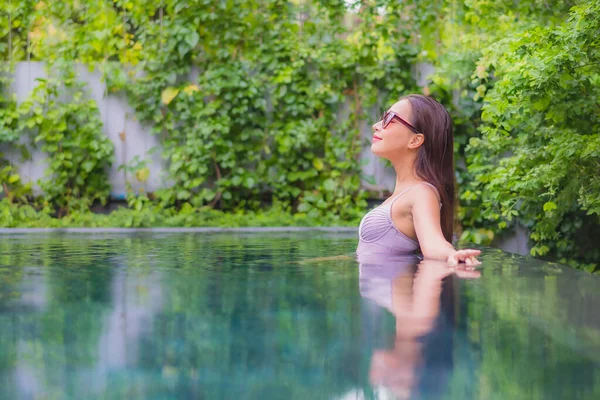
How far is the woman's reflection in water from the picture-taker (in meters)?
1.04

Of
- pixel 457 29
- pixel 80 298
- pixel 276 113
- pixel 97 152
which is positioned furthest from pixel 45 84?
pixel 80 298

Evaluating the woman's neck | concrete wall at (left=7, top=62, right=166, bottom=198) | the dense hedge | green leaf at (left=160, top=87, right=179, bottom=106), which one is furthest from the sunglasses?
concrete wall at (left=7, top=62, right=166, bottom=198)

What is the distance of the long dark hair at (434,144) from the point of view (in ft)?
9.60

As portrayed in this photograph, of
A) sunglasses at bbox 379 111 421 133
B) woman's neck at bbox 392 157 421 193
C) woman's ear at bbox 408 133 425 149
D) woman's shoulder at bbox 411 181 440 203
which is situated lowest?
woman's shoulder at bbox 411 181 440 203

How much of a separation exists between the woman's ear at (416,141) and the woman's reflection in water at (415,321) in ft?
1.76

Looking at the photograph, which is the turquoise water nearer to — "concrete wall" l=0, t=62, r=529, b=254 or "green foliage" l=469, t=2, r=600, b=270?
"green foliage" l=469, t=2, r=600, b=270

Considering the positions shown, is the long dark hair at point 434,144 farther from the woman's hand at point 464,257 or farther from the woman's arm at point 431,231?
the woman's hand at point 464,257

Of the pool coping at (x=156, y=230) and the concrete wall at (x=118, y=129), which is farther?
the concrete wall at (x=118, y=129)

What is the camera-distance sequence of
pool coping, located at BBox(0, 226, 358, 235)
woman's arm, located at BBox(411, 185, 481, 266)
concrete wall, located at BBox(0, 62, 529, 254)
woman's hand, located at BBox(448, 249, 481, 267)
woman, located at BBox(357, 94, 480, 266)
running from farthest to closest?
concrete wall, located at BBox(0, 62, 529, 254)
pool coping, located at BBox(0, 226, 358, 235)
woman, located at BBox(357, 94, 480, 266)
woman's arm, located at BBox(411, 185, 481, 266)
woman's hand, located at BBox(448, 249, 481, 267)

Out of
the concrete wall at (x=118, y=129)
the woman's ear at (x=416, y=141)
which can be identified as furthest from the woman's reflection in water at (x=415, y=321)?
the concrete wall at (x=118, y=129)

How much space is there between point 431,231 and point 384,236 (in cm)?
33

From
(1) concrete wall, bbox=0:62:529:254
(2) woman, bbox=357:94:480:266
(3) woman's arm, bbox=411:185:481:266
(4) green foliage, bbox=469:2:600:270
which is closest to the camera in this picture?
(3) woman's arm, bbox=411:185:481:266

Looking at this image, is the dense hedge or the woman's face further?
the dense hedge

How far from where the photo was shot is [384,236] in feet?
9.82
